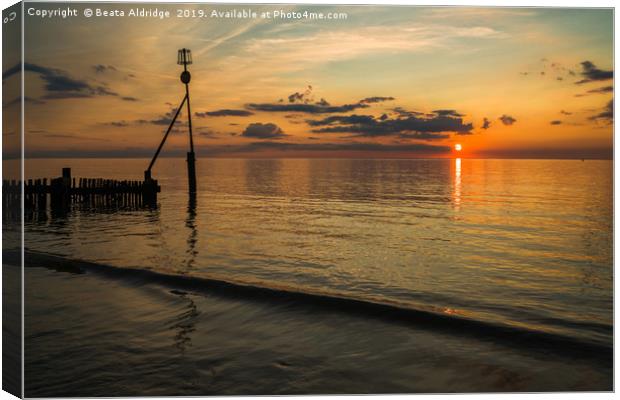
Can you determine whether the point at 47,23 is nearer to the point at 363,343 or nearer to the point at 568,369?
the point at 363,343

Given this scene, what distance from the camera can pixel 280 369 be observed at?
A: 5.86 m

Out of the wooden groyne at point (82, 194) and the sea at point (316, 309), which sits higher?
Result: the wooden groyne at point (82, 194)

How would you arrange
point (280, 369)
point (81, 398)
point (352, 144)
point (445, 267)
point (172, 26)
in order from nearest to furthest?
point (81, 398) < point (280, 369) < point (172, 26) < point (445, 267) < point (352, 144)

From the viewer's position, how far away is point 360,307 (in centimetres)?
889

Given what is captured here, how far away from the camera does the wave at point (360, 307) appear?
7289mm

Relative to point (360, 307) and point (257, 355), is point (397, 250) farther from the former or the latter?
point (257, 355)

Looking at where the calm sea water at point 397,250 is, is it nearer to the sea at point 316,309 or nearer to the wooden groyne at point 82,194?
the sea at point 316,309

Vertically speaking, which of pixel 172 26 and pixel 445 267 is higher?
pixel 172 26

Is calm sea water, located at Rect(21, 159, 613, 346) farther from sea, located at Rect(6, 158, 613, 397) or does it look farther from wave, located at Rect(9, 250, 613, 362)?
wave, located at Rect(9, 250, 613, 362)

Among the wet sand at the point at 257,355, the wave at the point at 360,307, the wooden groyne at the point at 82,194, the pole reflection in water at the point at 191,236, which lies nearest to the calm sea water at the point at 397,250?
the pole reflection in water at the point at 191,236

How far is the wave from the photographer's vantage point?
23.9ft

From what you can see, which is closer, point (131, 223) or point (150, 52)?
point (150, 52)

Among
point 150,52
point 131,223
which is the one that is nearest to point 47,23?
point 150,52

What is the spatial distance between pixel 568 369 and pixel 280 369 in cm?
315
